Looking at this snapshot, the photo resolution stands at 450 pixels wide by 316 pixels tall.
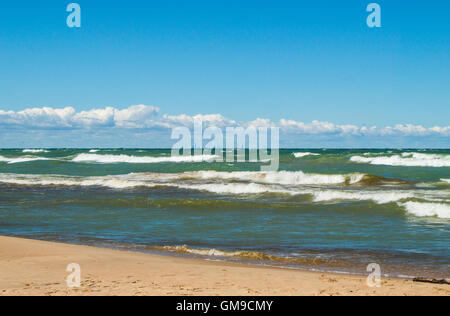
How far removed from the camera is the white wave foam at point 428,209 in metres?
16.0

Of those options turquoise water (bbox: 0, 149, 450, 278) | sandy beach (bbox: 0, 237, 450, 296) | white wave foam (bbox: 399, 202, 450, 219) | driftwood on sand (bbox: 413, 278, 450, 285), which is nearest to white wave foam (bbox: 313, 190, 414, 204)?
turquoise water (bbox: 0, 149, 450, 278)

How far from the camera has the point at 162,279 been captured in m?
7.38

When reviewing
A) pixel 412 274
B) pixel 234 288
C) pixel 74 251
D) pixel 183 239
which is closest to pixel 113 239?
pixel 183 239

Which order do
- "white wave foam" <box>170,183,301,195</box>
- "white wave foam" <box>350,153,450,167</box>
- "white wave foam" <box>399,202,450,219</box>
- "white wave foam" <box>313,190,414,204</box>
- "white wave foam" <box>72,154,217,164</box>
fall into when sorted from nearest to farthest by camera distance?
"white wave foam" <box>399,202,450,219</box>
"white wave foam" <box>313,190,414,204</box>
"white wave foam" <box>170,183,301,195</box>
"white wave foam" <box>350,153,450,167</box>
"white wave foam" <box>72,154,217,164</box>

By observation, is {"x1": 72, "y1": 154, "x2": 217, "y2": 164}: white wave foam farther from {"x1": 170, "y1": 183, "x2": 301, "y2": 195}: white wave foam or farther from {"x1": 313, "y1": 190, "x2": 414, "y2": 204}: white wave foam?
{"x1": 313, "y1": 190, "x2": 414, "y2": 204}: white wave foam

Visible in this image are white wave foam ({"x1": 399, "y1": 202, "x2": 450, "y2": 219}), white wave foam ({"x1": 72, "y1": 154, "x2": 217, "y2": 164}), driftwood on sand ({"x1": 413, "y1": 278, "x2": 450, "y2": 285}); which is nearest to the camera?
driftwood on sand ({"x1": 413, "y1": 278, "x2": 450, "y2": 285})

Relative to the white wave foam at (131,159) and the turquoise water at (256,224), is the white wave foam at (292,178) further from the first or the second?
the white wave foam at (131,159)

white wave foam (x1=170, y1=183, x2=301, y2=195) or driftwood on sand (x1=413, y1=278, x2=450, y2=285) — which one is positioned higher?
driftwood on sand (x1=413, y1=278, x2=450, y2=285)

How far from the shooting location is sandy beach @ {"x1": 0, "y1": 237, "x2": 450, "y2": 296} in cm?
658

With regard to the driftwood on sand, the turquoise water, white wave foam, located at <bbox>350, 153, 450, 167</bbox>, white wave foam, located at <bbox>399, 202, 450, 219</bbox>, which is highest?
white wave foam, located at <bbox>350, 153, 450, 167</bbox>

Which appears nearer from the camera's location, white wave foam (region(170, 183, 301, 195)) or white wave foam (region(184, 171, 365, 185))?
white wave foam (region(170, 183, 301, 195))

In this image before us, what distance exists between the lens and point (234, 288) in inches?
268

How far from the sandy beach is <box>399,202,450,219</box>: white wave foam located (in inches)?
358

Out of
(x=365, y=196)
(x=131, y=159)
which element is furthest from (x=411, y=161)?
(x=131, y=159)
